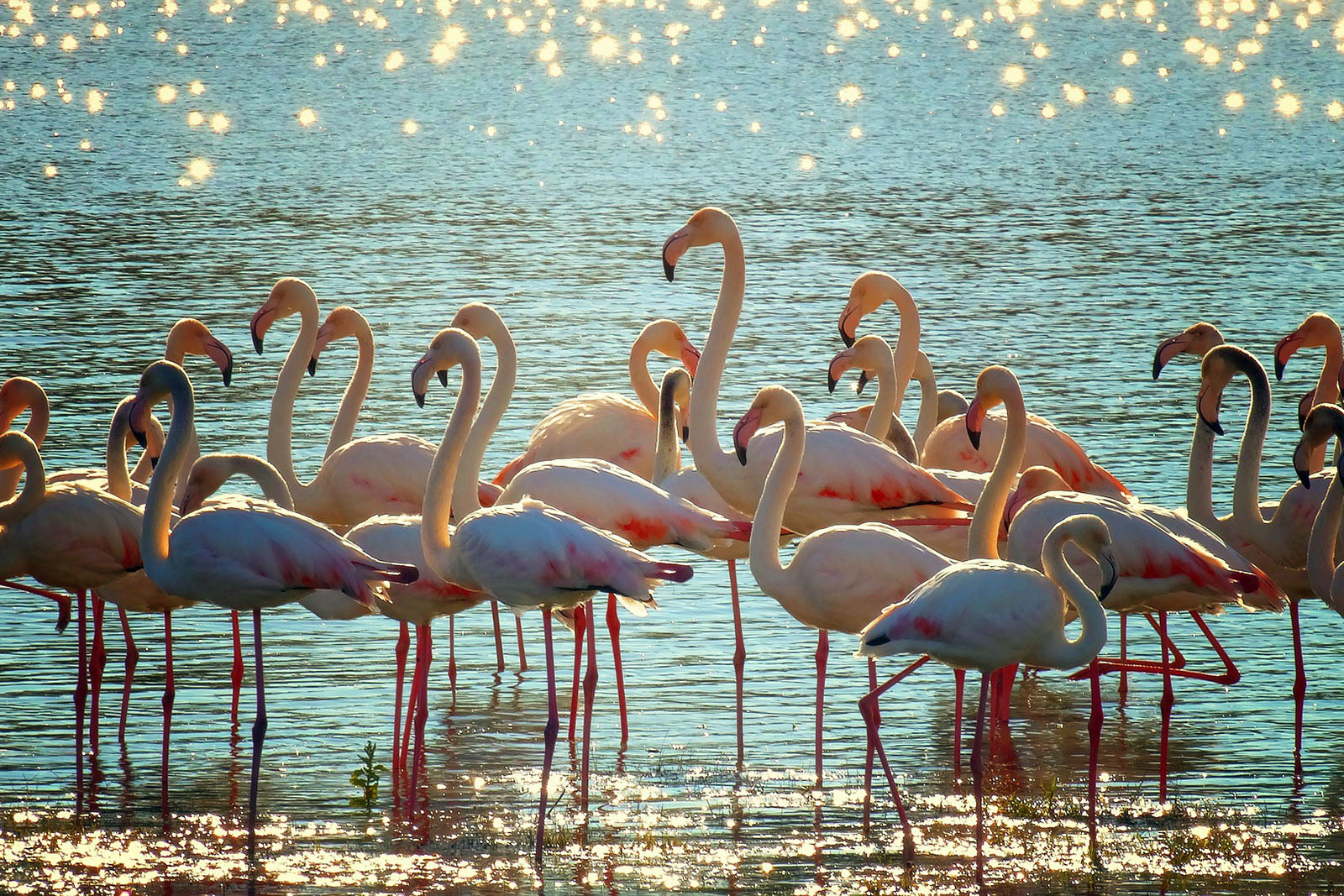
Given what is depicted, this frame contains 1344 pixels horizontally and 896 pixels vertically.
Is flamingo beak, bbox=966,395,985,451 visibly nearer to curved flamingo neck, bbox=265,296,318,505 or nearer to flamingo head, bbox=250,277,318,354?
curved flamingo neck, bbox=265,296,318,505

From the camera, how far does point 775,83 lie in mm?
34969

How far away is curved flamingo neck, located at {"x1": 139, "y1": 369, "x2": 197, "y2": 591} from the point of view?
6.64m

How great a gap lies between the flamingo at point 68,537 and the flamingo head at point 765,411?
7.78ft

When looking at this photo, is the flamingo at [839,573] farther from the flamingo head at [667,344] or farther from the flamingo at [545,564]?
the flamingo head at [667,344]

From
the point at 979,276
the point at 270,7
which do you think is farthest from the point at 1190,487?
the point at 270,7

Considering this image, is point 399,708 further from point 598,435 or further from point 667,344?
point 667,344

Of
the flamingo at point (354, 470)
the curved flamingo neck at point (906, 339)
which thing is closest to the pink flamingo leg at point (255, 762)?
the flamingo at point (354, 470)

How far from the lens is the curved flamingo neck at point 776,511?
7.02 m

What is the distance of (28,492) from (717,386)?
3.32m

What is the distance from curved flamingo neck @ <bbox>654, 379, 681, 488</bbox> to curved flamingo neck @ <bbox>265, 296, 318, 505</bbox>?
177 centimetres

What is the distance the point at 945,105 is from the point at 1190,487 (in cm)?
2373

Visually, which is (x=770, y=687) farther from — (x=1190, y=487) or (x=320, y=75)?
(x=320, y=75)

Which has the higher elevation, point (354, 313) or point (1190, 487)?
point (354, 313)

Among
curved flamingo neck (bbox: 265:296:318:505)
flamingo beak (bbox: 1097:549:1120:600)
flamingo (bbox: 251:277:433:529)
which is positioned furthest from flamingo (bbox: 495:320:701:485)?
flamingo beak (bbox: 1097:549:1120:600)
